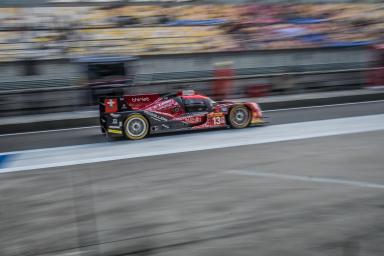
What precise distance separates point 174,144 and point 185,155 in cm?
106

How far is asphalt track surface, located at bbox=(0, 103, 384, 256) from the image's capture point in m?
3.91

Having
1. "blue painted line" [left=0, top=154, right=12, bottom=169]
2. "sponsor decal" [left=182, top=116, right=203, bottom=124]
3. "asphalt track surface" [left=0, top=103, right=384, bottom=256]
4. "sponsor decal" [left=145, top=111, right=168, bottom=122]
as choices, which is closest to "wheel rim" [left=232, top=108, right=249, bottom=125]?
"sponsor decal" [left=182, top=116, right=203, bottom=124]

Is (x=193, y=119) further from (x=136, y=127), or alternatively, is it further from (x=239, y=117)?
(x=136, y=127)

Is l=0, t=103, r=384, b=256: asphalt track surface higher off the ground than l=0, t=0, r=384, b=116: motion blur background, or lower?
lower

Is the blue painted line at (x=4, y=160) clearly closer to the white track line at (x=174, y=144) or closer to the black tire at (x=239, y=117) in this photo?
Result: the white track line at (x=174, y=144)

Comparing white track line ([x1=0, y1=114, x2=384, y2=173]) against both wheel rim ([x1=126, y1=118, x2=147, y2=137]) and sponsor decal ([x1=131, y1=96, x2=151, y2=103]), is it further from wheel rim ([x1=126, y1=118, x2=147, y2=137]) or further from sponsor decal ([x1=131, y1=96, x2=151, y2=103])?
sponsor decal ([x1=131, y1=96, x2=151, y2=103])

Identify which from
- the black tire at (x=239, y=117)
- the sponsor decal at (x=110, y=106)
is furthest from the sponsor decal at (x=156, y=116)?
the black tire at (x=239, y=117)

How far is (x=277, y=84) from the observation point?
1499 cm

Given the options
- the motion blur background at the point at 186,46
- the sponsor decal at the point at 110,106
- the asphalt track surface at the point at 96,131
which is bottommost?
the asphalt track surface at the point at 96,131

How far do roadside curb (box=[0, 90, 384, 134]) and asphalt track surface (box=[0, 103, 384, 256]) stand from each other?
4746mm

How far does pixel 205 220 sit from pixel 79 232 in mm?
1201

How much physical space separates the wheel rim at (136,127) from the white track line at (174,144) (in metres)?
0.26

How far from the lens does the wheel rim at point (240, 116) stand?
991cm

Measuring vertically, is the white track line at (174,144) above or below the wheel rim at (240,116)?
below
